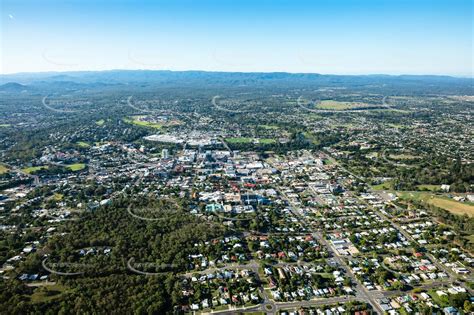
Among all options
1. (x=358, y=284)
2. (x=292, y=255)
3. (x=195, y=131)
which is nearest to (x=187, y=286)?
(x=292, y=255)

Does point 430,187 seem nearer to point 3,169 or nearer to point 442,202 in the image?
point 442,202

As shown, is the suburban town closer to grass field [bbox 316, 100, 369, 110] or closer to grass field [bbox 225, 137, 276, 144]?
grass field [bbox 225, 137, 276, 144]

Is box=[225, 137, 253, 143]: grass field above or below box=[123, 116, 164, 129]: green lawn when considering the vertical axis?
below

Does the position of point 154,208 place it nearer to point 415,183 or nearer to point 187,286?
point 187,286

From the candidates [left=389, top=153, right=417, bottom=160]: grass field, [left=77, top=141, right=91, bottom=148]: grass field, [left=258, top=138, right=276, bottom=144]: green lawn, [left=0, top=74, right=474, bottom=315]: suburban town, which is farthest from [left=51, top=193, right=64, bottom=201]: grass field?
[left=389, top=153, right=417, bottom=160]: grass field

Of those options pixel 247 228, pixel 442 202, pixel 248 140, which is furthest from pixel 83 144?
pixel 442 202

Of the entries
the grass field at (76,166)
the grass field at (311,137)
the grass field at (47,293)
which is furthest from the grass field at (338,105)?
the grass field at (47,293)

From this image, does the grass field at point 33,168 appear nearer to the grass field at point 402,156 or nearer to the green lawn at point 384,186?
the green lawn at point 384,186

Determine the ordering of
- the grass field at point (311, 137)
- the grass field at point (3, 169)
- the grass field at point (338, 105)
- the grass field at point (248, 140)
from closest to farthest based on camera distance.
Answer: the grass field at point (3, 169), the grass field at point (311, 137), the grass field at point (248, 140), the grass field at point (338, 105)
